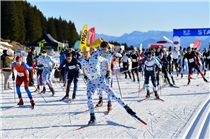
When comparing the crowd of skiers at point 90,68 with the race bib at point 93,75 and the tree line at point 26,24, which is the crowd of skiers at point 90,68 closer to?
the race bib at point 93,75

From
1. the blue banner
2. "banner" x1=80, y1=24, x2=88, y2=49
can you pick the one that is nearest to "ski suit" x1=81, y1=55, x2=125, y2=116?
"banner" x1=80, y1=24, x2=88, y2=49

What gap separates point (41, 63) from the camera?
10312mm

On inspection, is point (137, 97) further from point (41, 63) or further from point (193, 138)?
point (193, 138)

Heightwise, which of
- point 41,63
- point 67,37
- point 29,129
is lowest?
point 29,129

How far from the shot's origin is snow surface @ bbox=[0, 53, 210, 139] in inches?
210

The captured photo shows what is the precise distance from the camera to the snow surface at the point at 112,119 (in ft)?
17.5

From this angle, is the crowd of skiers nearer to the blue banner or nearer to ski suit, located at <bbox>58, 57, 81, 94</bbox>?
ski suit, located at <bbox>58, 57, 81, 94</bbox>

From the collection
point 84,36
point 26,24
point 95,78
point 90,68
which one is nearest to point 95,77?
point 95,78

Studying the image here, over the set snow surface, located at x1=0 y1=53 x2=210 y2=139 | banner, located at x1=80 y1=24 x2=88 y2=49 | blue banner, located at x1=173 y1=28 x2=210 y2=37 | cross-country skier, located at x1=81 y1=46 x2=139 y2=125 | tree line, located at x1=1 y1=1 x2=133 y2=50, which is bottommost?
snow surface, located at x1=0 y1=53 x2=210 y2=139

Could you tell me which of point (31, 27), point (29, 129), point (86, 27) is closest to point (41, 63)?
point (29, 129)

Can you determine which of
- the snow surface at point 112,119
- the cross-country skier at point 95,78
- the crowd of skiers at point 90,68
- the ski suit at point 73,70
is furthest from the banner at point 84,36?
the cross-country skier at point 95,78

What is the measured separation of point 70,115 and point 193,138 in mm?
3372

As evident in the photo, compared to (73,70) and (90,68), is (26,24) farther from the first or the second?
(90,68)

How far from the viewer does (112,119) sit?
648cm
